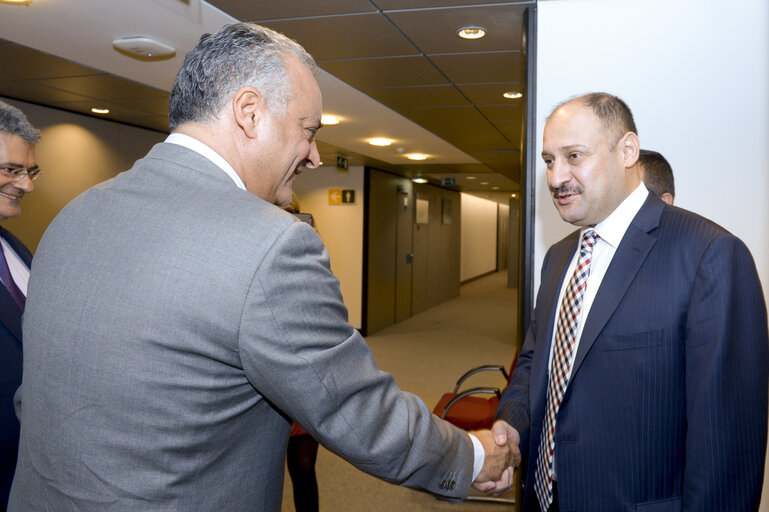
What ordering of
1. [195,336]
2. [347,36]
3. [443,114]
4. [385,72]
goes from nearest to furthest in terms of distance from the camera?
A: [195,336], [347,36], [385,72], [443,114]

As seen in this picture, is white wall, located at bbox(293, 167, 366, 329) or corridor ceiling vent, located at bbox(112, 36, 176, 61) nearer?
corridor ceiling vent, located at bbox(112, 36, 176, 61)

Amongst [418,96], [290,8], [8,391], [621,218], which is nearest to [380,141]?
[418,96]

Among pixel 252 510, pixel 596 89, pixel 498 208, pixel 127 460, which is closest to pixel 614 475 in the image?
pixel 252 510

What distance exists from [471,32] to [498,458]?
2.26 metres

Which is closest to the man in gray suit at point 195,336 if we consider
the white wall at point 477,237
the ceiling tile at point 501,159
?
the ceiling tile at point 501,159

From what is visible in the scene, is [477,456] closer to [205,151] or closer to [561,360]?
[561,360]

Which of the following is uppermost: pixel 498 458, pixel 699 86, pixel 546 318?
pixel 699 86

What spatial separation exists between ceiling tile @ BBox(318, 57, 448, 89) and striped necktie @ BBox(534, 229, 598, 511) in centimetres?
229

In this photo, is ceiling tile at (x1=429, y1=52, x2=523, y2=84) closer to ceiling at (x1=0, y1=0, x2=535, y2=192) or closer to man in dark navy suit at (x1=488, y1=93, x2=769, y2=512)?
ceiling at (x1=0, y1=0, x2=535, y2=192)

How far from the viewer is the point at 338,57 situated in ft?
11.8

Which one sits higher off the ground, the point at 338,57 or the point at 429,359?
the point at 338,57

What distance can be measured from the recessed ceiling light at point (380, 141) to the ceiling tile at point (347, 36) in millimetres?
3234

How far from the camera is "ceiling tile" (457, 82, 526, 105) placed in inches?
166

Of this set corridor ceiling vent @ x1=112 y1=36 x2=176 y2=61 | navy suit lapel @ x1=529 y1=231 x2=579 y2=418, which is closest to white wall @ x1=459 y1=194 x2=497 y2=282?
corridor ceiling vent @ x1=112 y1=36 x2=176 y2=61
